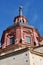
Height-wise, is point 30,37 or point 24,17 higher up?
point 24,17

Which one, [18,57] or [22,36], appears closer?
[18,57]

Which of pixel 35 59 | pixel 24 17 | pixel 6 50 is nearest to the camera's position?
pixel 35 59

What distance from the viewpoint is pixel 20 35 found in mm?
49312

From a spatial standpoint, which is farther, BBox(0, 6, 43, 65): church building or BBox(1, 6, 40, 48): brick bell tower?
BBox(1, 6, 40, 48): brick bell tower

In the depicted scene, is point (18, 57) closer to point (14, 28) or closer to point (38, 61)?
→ point (38, 61)

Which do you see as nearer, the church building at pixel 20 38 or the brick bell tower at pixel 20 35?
the church building at pixel 20 38

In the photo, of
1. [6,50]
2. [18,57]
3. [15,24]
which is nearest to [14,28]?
[15,24]

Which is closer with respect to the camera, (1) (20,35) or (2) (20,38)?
(2) (20,38)

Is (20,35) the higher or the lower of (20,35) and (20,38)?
the higher

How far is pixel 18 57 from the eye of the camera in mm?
41219

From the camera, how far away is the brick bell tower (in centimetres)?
4922

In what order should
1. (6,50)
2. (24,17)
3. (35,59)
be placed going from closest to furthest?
1. (35,59)
2. (6,50)
3. (24,17)

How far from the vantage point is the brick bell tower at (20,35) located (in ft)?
161

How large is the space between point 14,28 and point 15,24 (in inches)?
41.5
